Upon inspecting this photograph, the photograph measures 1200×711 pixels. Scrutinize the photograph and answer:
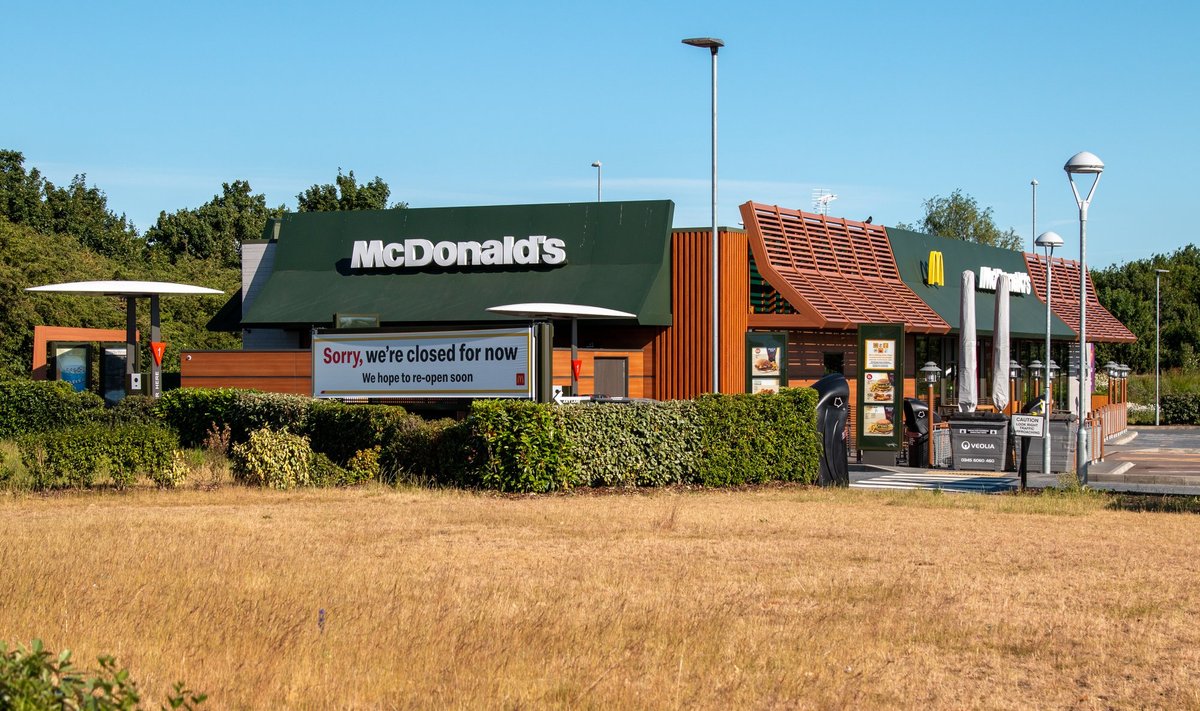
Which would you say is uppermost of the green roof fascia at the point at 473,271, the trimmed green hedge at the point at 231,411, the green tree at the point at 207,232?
the green tree at the point at 207,232

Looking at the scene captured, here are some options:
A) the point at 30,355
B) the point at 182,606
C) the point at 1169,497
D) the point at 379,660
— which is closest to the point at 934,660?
the point at 379,660

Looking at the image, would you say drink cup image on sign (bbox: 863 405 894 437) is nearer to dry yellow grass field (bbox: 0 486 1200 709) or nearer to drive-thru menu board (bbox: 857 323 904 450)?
drive-thru menu board (bbox: 857 323 904 450)

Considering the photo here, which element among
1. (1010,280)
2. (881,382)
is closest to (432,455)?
(881,382)

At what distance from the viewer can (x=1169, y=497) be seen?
19.8m

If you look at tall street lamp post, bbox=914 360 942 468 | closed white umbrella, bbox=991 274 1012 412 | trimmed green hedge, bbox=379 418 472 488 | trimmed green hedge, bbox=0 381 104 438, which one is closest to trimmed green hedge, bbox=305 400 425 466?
trimmed green hedge, bbox=379 418 472 488

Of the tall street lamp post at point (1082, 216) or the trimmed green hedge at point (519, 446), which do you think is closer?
the trimmed green hedge at point (519, 446)

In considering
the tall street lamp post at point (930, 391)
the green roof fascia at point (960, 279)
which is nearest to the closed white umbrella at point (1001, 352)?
the tall street lamp post at point (930, 391)

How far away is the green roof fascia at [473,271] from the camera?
107ft

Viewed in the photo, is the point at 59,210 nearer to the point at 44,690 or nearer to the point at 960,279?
the point at 960,279

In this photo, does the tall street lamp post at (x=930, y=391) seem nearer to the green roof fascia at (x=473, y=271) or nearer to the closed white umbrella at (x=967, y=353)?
the closed white umbrella at (x=967, y=353)

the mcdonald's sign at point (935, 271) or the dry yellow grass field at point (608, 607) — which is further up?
the mcdonald's sign at point (935, 271)

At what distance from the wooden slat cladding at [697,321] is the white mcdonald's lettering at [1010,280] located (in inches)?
458

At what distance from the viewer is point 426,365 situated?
22.8m

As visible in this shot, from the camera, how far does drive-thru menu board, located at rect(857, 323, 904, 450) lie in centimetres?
2677
